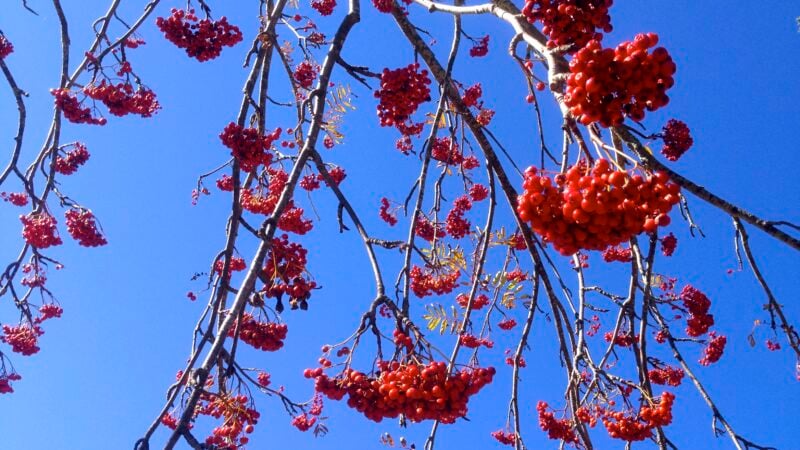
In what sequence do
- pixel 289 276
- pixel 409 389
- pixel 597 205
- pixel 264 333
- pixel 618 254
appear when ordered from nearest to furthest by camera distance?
pixel 597 205, pixel 409 389, pixel 289 276, pixel 264 333, pixel 618 254

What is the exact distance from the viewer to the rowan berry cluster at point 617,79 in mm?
1725

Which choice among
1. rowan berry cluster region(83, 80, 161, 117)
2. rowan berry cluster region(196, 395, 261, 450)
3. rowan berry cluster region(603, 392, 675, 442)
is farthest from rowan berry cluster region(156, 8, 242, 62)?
rowan berry cluster region(603, 392, 675, 442)

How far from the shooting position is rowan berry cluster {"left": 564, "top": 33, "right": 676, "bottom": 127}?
5.66 ft

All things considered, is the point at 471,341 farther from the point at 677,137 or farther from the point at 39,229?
the point at 39,229

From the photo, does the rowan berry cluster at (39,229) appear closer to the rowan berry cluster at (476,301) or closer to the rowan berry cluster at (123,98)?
the rowan berry cluster at (123,98)

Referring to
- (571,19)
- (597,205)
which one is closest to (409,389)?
(597,205)

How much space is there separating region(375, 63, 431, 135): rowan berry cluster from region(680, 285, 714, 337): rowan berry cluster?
311cm

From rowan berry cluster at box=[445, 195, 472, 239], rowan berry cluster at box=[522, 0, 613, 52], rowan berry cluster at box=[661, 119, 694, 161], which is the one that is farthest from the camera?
rowan berry cluster at box=[445, 195, 472, 239]

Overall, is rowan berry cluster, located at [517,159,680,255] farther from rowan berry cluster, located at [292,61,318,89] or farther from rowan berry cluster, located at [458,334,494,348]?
rowan berry cluster, located at [292,61,318,89]

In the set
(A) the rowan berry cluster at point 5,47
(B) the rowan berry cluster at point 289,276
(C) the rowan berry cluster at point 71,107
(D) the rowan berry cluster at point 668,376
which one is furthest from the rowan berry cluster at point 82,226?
(D) the rowan berry cluster at point 668,376

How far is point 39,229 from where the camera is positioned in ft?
16.2

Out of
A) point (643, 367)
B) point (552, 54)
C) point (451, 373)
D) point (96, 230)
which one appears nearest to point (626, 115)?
point (552, 54)

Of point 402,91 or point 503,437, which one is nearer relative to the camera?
point 402,91

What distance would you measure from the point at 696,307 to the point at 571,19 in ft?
13.0
